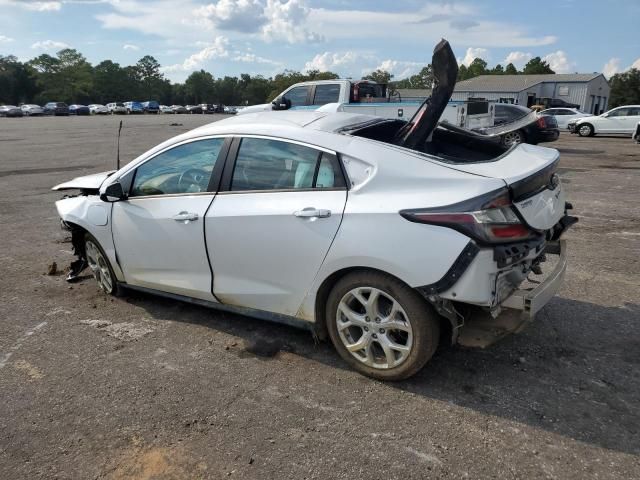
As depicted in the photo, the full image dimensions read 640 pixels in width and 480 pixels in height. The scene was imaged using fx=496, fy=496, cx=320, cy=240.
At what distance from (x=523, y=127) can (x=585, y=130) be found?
12117 mm

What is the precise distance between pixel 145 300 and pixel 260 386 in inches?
76.9

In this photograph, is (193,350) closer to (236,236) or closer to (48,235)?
(236,236)

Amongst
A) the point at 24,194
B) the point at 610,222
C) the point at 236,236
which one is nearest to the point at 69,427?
the point at 236,236

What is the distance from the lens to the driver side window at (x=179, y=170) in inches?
148

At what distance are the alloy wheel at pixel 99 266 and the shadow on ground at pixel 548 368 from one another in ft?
2.21

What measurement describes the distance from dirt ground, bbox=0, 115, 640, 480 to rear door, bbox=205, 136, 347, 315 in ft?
1.71

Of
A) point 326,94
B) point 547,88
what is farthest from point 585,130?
point 547,88

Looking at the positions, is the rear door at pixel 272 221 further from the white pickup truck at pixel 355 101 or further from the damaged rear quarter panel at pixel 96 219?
the white pickup truck at pixel 355 101

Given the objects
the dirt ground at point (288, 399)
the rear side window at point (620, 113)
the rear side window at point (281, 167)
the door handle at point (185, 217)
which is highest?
the rear side window at point (281, 167)

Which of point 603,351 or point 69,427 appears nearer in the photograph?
point 69,427

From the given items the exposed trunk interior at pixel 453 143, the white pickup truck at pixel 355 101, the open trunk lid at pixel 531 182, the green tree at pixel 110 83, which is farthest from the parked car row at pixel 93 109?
the open trunk lid at pixel 531 182

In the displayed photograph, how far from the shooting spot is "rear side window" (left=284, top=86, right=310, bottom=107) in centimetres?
1417

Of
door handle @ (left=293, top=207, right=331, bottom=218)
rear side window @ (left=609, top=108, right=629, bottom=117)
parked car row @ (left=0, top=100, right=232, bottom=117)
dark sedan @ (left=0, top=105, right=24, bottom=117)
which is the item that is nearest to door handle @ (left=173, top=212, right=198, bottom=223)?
door handle @ (left=293, top=207, right=331, bottom=218)

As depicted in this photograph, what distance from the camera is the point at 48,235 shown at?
6.94m
